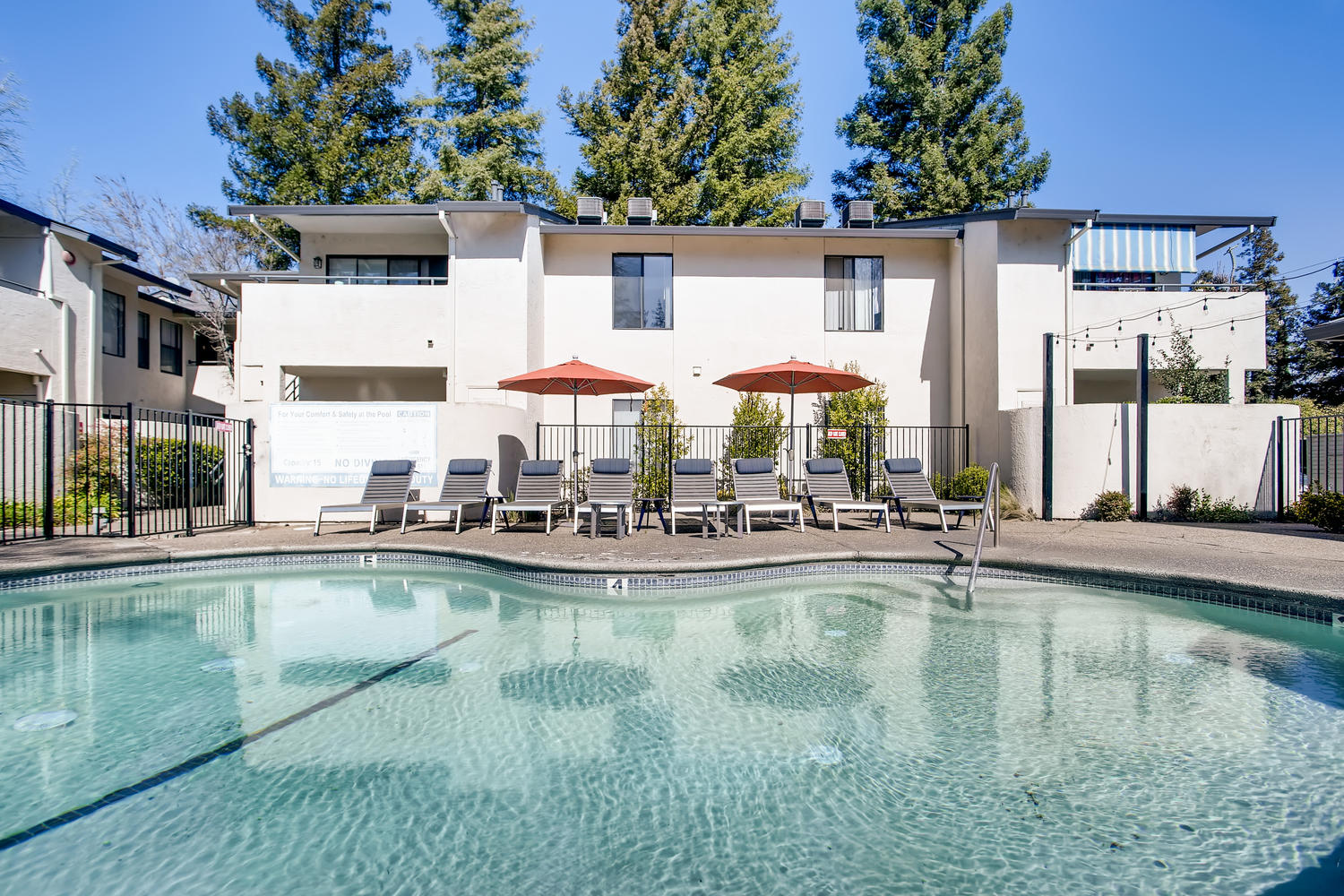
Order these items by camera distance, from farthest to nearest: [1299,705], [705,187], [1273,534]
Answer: [705,187] → [1273,534] → [1299,705]

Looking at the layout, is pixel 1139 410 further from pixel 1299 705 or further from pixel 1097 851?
pixel 1097 851

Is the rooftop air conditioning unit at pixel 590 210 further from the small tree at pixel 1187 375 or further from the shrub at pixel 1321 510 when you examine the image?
the shrub at pixel 1321 510

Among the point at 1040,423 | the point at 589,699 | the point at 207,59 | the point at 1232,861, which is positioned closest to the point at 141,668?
the point at 589,699

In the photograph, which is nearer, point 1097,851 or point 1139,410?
point 1097,851

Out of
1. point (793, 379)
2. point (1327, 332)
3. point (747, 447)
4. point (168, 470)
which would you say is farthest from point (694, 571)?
point (168, 470)

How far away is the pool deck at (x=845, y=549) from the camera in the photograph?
6.50 meters

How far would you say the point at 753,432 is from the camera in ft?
44.5

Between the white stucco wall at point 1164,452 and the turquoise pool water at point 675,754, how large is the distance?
5882 millimetres

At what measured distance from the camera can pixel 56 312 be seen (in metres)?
14.4

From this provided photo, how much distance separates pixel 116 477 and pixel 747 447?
41.7 ft

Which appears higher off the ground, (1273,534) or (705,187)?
(705,187)

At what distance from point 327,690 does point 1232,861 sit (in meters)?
4.82

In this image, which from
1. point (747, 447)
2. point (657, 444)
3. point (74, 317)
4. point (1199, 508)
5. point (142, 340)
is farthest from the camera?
point (142, 340)

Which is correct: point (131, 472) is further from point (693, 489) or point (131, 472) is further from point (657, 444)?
point (657, 444)
